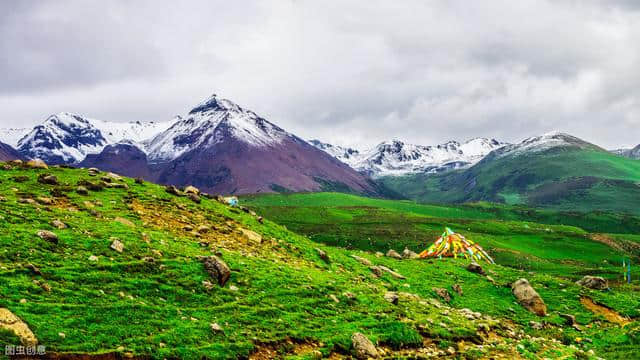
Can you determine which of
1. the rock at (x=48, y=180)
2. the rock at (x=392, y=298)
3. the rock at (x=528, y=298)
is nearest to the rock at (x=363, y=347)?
the rock at (x=392, y=298)

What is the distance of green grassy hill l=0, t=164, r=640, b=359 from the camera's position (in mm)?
19203

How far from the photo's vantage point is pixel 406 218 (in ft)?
632

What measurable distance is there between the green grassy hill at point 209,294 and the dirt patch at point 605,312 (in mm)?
497

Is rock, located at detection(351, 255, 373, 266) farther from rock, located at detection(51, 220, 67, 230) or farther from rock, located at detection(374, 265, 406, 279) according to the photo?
rock, located at detection(51, 220, 67, 230)

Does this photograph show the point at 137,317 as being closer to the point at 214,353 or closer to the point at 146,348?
the point at 146,348

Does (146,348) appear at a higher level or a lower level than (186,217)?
lower

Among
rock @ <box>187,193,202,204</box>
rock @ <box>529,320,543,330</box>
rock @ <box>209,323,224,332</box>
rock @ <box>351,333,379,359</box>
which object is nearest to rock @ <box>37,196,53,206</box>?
rock @ <box>187,193,202,204</box>

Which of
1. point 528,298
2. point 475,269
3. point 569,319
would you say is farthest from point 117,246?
point 475,269

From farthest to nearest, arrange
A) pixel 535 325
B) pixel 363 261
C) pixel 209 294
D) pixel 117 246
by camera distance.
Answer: pixel 363 261, pixel 535 325, pixel 117 246, pixel 209 294

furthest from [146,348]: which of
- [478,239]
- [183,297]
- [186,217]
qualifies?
[478,239]

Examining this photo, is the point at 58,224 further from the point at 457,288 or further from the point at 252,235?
the point at 457,288

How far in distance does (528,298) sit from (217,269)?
83.2 feet

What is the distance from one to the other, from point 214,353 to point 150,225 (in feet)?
52.3

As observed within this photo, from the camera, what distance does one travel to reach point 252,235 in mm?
36781
